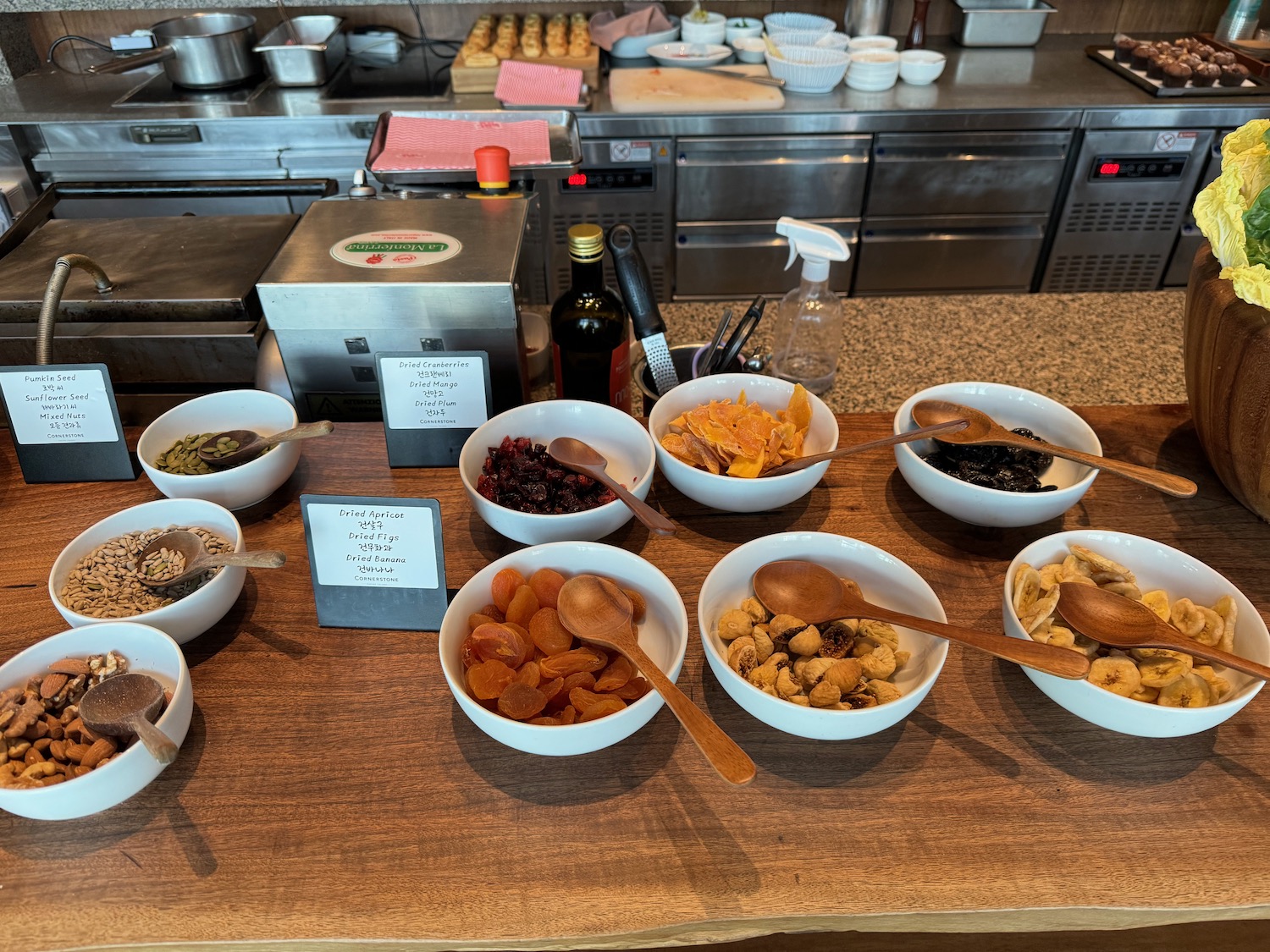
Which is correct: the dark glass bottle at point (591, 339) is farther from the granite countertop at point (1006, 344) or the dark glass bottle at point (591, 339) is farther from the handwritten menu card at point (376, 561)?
the handwritten menu card at point (376, 561)

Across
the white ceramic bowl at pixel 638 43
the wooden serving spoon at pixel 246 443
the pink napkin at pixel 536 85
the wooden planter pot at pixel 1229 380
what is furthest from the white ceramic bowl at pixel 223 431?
the white ceramic bowl at pixel 638 43

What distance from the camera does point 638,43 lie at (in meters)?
3.16

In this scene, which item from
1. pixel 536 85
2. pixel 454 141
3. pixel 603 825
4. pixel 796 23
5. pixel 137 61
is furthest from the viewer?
pixel 796 23

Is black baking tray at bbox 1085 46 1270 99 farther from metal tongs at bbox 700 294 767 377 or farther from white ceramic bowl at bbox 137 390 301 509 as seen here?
white ceramic bowl at bbox 137 390 301 509

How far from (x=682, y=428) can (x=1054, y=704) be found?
529 mm

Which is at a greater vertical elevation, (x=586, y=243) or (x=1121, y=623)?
(x=586, y=243)

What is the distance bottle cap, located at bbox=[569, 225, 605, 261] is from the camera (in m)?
1.06

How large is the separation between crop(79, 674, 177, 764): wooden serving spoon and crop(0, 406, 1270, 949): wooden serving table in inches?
2.9

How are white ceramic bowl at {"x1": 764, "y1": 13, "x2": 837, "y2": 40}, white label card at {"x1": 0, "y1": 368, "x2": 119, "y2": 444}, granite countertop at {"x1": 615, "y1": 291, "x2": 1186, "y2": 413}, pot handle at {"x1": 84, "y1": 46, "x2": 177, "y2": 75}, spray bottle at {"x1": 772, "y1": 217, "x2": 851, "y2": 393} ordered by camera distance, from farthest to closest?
white ceramic bowl at {"x1": 764, "y1": 13, "x2": 837, "y2": 40} → pot handle at {"x1": 84, "y1": 46, "x2": 177, "y2": 75} → granite countertop at {"x1": 615, "y1": 291, "x2": 1186, "y2": 413} → spray bottle at {"x1": 772, "y1": 217, "x2": 851, "y2": 393} → white label card at {"x1": 0, "y1": 368, "x2": 119, "y2": 444}

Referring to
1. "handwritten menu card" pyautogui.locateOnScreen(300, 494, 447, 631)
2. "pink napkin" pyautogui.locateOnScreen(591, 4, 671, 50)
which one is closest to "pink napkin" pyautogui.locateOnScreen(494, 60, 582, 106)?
"pink napkin" pyautogui.locateOnScreen(591, 4, 671, 50)

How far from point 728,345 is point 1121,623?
2.15 ft

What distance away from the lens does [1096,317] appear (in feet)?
5.42

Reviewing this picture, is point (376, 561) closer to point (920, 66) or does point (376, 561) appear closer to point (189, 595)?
point (189, 595)

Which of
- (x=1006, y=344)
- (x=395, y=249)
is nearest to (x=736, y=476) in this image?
(x=395, y=249)
